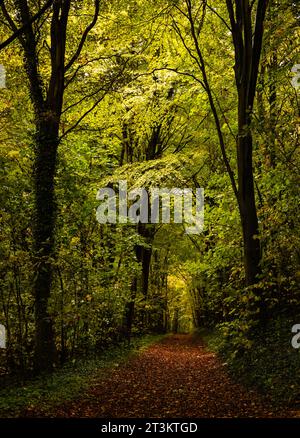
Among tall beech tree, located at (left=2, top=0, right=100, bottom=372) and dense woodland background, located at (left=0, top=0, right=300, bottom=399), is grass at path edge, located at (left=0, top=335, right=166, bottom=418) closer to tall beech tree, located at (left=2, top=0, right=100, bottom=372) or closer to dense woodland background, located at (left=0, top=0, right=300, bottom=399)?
dense woodland background, located at (left=0, top=0, right=300, bottom=399)

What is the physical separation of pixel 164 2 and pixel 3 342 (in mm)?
10890

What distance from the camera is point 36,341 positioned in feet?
37.2

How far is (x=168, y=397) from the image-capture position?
9.46 metres

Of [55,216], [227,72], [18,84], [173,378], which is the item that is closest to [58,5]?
[18,84]

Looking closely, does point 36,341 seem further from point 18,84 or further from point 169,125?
point 169,125

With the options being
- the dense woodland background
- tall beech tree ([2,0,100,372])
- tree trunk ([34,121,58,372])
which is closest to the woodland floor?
the dense woodland background

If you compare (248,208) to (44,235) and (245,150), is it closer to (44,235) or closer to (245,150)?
(245,150)

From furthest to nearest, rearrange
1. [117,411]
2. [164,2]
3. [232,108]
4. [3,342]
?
1. [232,108]
2. [164,2]
3. [3,342]
4. [117,411]

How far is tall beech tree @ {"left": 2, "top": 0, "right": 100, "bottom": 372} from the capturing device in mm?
11297

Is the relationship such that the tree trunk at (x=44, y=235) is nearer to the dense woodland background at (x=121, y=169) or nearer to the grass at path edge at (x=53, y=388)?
the dense woodland background at (x=121, y=169)

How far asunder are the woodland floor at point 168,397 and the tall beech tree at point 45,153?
72.1 inches

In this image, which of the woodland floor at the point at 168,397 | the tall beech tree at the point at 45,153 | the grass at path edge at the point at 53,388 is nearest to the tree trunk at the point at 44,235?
the tall beech tree at the point at 45,153

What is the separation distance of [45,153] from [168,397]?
266 inches

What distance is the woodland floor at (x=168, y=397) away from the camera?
7.68 m
